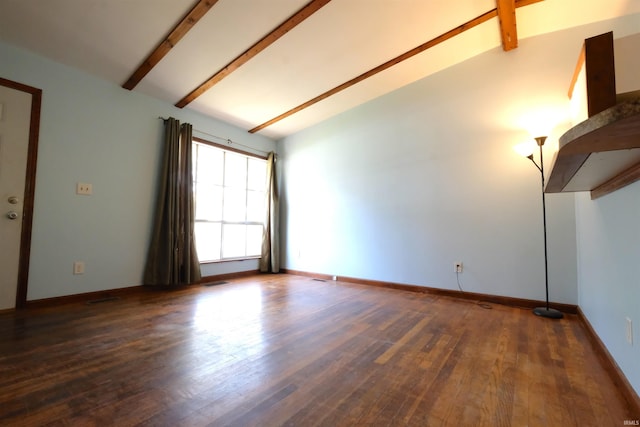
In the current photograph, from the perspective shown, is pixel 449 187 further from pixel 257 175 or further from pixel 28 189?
pixel 28 189

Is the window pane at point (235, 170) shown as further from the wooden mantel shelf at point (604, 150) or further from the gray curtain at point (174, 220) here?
the wooden mantel shelf at point (604, 150)

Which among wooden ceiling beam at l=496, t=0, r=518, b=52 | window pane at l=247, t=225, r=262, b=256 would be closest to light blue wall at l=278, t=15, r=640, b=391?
wooden ceiling beam at l=496, t=0, r=518, b=52

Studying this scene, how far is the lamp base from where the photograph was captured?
2.41 m

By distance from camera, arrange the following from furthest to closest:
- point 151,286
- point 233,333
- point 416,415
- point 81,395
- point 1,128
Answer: point 151,286 < point 1,128 < point 233,333 < point 81,395 < point 416,415

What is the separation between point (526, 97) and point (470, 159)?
807 mm

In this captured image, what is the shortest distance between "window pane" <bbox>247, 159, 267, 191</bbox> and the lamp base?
420cm

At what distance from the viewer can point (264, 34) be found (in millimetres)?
2648

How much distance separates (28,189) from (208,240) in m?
1.99

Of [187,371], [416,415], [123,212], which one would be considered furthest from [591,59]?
[123,212]

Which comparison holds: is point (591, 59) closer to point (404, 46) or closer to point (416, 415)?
point (416, 415)

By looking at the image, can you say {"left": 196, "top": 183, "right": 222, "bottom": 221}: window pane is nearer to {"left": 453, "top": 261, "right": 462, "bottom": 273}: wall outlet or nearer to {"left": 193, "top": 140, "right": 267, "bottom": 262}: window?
{"left": 193, "top": 140, "right": 267, "bottom": 262}: window

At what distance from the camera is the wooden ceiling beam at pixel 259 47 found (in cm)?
240

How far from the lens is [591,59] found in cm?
80

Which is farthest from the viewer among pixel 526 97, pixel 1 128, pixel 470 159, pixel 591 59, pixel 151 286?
pixel 151 286
